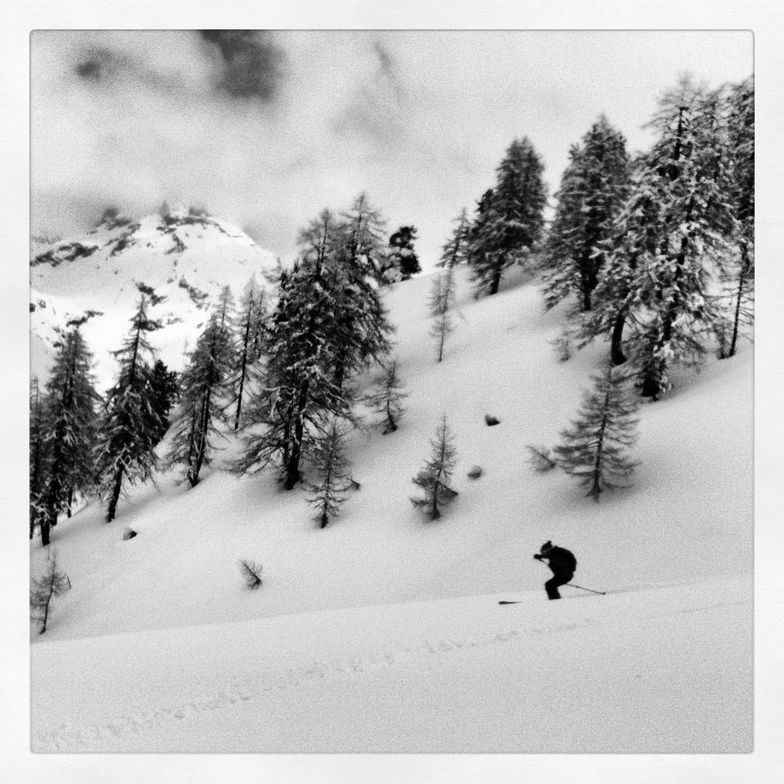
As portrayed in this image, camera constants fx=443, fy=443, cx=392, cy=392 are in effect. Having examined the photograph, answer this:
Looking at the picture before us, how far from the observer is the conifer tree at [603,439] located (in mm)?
10453

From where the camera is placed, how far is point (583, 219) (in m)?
18.9

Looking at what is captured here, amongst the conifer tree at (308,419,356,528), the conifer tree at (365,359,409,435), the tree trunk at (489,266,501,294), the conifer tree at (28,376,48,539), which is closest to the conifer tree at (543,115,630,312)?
the tree trunk at (489,266,501,294)

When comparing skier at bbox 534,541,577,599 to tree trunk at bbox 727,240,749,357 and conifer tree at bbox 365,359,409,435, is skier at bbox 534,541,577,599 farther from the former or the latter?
conifer tree at bbox 365,359,409,435

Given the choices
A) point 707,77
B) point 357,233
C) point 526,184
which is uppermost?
point 526,184

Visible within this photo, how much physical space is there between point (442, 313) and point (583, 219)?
25.9 ft

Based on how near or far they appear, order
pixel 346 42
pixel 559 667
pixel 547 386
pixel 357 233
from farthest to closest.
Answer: pixel 357 233 < pixel 547 386 < pixel 346 42 < pixel 559 667

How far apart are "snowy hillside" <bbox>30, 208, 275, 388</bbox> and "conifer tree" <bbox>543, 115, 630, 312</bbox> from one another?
41.4ft

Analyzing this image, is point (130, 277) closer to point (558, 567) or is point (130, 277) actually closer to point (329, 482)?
point (329, 482)

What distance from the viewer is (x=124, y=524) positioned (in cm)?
1517

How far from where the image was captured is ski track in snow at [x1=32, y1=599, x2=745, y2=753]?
562 cm

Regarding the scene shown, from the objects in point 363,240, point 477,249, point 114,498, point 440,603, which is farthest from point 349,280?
point 477,249
